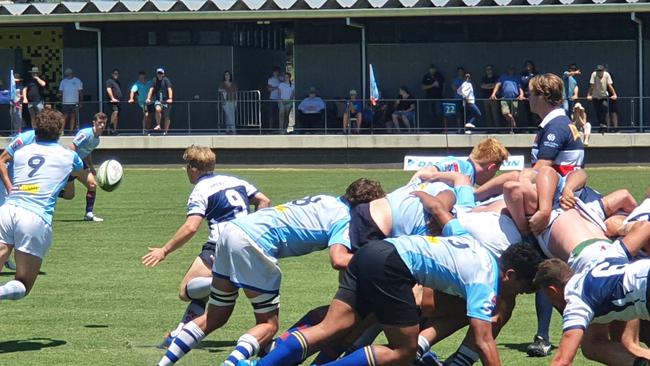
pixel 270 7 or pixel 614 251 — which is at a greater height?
pixel 270 7

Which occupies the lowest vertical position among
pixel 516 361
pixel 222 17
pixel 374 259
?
pixel 516 361

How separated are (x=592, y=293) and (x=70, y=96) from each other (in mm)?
27076

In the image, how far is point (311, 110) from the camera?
1256 inches

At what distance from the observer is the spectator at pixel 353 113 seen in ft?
103

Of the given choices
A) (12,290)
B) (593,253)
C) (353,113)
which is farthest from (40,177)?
(353,113)

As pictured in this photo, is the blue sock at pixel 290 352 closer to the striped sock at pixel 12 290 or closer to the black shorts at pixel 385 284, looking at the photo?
the black shorts at pixel 385 284

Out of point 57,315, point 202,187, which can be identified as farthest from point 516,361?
point 57,315

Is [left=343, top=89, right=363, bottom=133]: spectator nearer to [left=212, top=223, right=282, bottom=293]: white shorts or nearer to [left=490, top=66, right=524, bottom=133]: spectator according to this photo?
[left=490, top=66, right=524, bottom=133]: spectator

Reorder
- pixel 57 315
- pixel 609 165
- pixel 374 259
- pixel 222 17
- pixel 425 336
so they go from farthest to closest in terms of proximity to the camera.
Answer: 1. pixel 222 17
2. pixel 609 165
3. pixel 57 315
4. pixel 425 336
5. pixel 374 259

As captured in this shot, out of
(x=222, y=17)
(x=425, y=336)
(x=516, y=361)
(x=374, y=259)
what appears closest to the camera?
(x=374, y=259)

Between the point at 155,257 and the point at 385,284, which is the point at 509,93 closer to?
the point at 155,257

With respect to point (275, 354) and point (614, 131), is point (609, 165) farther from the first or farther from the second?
point (275, 354)

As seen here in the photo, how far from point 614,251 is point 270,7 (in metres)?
26.2

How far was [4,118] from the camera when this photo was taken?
34594mm
